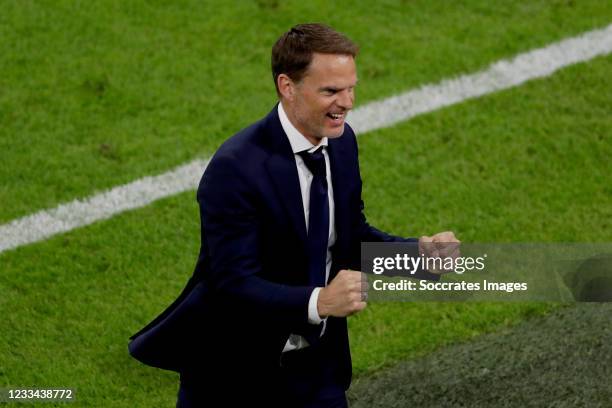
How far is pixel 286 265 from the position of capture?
13.9ft

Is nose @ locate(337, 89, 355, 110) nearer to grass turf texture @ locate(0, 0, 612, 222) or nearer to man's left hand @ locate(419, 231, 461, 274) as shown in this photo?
man's left hand @ locate(419, 231, 461, 274)

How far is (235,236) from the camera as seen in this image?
160 inches

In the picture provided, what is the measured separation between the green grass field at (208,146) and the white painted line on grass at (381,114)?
73 millimetres

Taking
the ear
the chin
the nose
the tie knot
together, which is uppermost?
the ear

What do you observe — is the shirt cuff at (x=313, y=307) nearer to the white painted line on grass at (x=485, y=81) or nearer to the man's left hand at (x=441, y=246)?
Answer: the man's left hand at (x=441, y=246)

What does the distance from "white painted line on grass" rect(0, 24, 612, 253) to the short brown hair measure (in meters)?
3.14

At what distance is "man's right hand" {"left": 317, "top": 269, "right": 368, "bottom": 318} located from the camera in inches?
150

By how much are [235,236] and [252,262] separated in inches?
3.8

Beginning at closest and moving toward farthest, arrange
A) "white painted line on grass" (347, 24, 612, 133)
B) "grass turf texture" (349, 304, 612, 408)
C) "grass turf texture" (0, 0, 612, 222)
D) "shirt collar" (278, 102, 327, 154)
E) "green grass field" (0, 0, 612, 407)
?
1. "shirt collar" (278, 102, 327, 154)
2. "grass turf texture" (349, 304, 612, 408)
3. "green grass field" (0, 0, 612, 407)
4. "grass turf texture" (0, 0, 612, 222)
5. "white painted line on grass" (347, 24, 612, 133)

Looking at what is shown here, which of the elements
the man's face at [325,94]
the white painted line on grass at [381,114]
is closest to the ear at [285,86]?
the man's face at [325,94]

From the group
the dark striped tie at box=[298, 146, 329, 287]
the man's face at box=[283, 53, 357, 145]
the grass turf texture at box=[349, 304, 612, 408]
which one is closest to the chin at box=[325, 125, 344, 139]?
the man's face at box=[283, 53, 357, 145]

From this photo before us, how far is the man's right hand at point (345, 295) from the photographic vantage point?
12.5ft

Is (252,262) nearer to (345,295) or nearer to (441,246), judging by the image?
(345,295)

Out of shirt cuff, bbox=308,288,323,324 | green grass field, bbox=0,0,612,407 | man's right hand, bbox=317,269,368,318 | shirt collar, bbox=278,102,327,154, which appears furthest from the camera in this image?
green grass field, bbox=0,0,612,407
